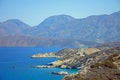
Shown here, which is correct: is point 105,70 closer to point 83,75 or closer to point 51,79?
point 83,75

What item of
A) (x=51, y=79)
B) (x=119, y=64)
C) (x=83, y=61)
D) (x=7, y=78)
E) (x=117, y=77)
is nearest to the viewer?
(x=117, y=77)

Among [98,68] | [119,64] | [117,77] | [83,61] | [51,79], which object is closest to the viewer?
[117,77]

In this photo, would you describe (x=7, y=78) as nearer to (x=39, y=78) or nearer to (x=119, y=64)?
(x=39, y=78)

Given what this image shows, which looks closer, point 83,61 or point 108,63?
point 108,63

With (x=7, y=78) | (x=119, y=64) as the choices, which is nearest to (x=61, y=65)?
(x=7, y=78)

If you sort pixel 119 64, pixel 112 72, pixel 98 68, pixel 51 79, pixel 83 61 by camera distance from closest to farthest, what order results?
1. pixel 112 72
2. pixel 98 68
3. pixel 119 64
4. pixel 51 79
5. pixel 83 61

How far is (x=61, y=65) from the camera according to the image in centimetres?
9438

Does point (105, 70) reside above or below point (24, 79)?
above

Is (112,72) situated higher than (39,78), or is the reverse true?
(112,72)

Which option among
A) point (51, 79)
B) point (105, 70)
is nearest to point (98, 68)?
point (105, 70)

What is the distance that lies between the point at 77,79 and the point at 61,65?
7143 centimetres

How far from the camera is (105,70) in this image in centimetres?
2511

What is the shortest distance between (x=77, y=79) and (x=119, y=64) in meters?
6.31

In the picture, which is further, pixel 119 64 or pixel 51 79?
pixel 51 79
